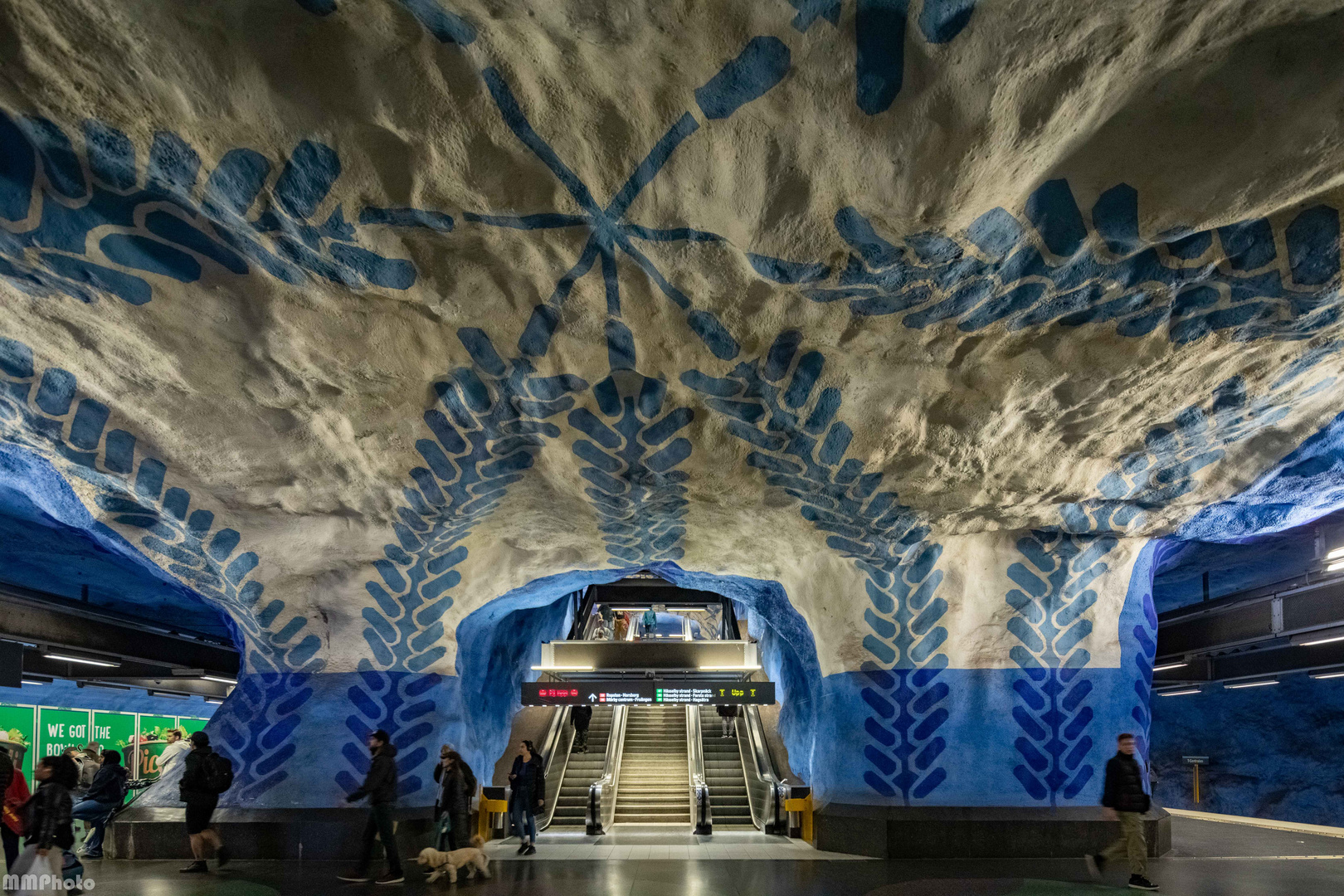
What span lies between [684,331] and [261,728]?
22.0 ft

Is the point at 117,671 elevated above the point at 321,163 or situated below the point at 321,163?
below

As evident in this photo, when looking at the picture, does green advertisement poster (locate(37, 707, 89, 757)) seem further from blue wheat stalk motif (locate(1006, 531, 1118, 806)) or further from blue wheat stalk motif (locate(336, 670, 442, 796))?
blue wheat stalk motif (locate(1006, 531, 1118, 806))

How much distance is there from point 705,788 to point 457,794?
4.79m

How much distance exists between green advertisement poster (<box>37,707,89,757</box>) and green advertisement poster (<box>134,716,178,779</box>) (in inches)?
41.8

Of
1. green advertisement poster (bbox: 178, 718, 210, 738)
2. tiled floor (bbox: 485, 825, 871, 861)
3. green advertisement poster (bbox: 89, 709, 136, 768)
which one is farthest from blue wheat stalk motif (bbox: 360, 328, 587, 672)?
green advertisement poster (bbox: 178, 718, 210, 738)

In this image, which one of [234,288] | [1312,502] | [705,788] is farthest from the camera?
[705,788]

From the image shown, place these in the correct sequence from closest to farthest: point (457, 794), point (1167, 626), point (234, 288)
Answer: point (234, 288), point (457, 794), point (1167, 626)

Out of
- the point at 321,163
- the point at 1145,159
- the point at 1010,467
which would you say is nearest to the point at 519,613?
the point at 1010,467

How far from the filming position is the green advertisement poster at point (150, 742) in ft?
53.0

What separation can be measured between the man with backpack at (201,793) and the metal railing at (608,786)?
16.5 feet

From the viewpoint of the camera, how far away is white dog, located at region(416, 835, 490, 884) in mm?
6961

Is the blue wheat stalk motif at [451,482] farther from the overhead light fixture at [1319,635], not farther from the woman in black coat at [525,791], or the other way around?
the overhead light fixture at [1319,635]

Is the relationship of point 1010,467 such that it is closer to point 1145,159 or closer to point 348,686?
point 1145,159

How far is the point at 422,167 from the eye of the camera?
14.9ft
